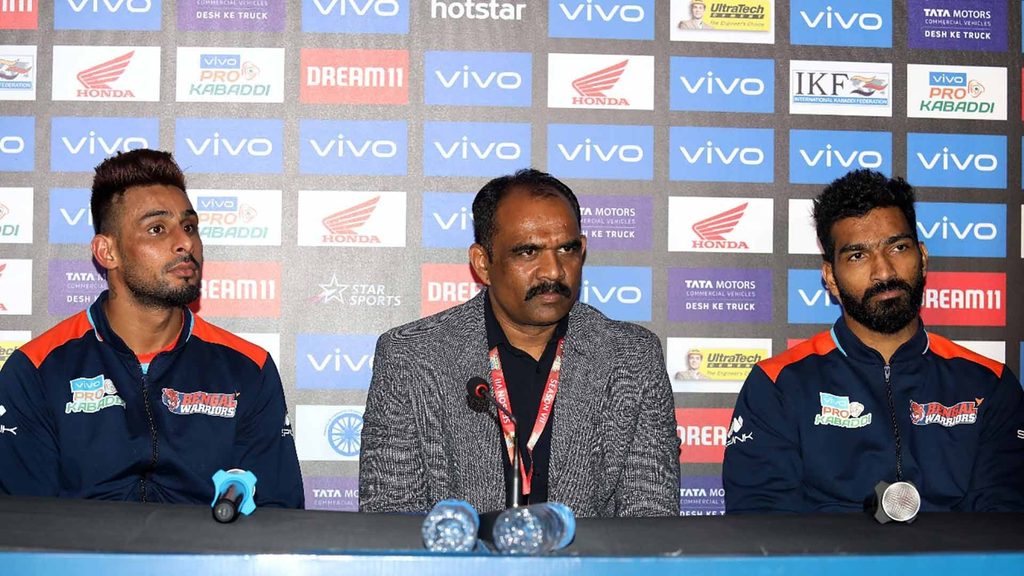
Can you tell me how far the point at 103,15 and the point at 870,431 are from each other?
113 inches

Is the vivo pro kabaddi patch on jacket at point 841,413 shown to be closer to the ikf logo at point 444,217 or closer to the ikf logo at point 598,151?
the ikf logo at point 598,151

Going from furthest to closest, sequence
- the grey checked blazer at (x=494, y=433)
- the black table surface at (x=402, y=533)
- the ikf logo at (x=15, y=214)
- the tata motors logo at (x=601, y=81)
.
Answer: the tata motors logo at (x=601, y=81), the ikf logo at (x=15, y=214), the grey checked blazer at (x=494, y=433), the black table surface at (x=402, y=533)

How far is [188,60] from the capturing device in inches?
121

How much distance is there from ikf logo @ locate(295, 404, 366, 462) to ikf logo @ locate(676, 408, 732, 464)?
3.84 feet

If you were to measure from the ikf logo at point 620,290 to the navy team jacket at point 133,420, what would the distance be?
120 centimetres

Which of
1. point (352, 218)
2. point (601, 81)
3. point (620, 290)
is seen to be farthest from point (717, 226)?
point (352, 218)

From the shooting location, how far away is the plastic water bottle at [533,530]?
1.15 metres

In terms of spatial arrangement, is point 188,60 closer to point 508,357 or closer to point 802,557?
point 508,357

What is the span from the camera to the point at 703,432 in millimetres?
3180

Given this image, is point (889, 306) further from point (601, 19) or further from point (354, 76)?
point (354, 76)

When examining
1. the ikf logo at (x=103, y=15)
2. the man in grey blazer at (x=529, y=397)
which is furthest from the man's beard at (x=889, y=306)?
the ikf logo at (x=103, y=15)

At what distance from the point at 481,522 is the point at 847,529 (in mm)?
535

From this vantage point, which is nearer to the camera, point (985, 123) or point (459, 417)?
point (459, 417)

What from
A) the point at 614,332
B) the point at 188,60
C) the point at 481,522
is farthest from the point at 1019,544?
the point at 188,60
